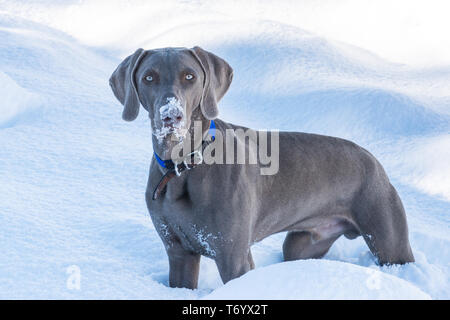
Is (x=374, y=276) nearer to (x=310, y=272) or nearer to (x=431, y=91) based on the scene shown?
(x=310, y=272)

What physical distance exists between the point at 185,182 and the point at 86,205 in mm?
1098

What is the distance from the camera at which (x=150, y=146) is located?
4.50 meters

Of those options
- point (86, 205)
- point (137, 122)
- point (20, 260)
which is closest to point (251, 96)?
point (137, 122)

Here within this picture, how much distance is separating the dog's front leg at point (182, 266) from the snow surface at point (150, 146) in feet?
0.29

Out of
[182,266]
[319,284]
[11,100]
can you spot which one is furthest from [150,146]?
[319,284]

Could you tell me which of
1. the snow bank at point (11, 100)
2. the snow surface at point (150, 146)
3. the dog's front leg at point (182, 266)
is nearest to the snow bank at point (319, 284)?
the snow surface at point (150, 146)

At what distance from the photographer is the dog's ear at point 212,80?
2.44m

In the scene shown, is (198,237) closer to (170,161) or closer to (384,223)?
(170,161)

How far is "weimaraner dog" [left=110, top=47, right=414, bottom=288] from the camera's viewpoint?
2.39m

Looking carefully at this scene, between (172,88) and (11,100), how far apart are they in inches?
112

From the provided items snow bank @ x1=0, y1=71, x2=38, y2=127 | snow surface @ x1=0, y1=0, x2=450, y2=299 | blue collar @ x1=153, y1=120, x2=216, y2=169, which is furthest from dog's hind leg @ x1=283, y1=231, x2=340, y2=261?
snow bank @ x1=0, y1=71, x2=38, y2=127

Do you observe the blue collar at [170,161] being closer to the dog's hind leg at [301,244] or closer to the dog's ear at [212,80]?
the dog's ear at [212,80]

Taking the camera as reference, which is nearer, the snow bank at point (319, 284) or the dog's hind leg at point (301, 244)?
the snow bank at point (319, 284)
